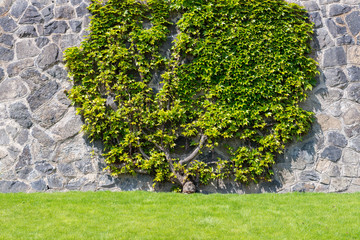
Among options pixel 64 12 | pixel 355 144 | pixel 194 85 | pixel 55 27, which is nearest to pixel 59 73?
pixel 55 27

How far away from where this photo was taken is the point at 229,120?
5426 millimetres

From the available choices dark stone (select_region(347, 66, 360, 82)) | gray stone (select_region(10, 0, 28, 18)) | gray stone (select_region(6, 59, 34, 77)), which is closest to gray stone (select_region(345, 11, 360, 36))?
dark stone (select_region(347, 66, 360, 82))

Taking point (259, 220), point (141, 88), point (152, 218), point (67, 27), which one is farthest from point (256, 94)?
point (67, 27)

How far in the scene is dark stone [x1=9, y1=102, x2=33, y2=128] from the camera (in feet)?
18.4

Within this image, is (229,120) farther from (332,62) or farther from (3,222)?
(3,222)

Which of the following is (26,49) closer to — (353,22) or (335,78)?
(335,78)

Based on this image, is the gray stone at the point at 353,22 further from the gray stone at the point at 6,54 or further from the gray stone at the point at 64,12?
the gray stone at the point at 6,54

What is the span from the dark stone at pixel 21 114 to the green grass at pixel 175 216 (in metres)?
1.25

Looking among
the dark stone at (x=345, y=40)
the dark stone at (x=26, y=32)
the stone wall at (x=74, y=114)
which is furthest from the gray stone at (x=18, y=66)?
the dark stone at (x=345, y=40)

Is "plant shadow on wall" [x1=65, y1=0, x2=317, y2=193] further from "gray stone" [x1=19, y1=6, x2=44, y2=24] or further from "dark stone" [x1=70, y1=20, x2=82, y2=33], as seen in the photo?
"gray stone" [x1=19, y1=6, x2=44, y2=24]

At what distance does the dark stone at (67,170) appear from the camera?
5.46 m

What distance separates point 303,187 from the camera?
18.0 feet

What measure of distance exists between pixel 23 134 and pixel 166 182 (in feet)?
8.07

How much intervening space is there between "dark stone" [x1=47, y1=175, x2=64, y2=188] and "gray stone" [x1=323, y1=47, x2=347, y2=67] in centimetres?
475
